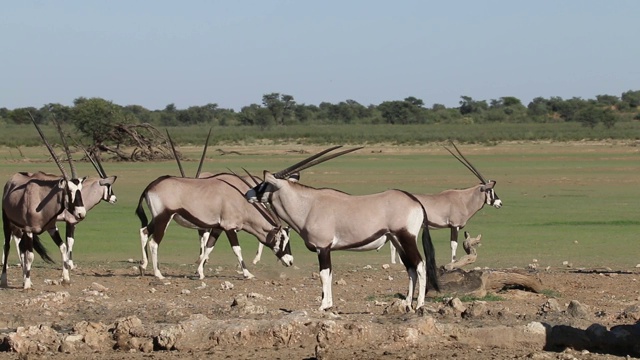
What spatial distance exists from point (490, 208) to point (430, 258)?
13.6m

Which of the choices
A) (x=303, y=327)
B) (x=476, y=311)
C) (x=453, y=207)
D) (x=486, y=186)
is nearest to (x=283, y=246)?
(x=453, y=207)

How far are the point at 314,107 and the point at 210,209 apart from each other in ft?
361

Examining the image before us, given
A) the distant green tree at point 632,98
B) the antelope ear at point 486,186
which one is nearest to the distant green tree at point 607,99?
the distant green tree at point 632,98

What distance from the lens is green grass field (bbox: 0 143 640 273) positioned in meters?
17.4

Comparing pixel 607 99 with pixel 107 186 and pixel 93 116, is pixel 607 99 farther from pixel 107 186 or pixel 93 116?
pixel 107 186

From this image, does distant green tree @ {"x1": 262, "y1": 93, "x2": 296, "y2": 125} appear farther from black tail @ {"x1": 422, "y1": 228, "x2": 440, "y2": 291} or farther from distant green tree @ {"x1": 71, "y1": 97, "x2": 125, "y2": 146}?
black tail @ {"x1": 422, "y1": 228, "x2": 440, "y2": 291}

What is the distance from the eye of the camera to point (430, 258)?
37.6ft

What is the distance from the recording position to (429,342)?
8.83 metres

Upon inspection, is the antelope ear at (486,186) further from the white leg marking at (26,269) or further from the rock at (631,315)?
the rock at (631,315)

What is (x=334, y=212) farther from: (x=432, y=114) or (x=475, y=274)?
(x=432, y=114)

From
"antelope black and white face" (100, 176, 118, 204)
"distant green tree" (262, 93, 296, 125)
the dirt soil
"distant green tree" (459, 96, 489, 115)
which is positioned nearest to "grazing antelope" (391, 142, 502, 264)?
the dirt soil

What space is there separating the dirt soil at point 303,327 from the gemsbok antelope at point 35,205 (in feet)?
4.09

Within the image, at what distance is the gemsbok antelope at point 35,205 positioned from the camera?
1317 centimetres

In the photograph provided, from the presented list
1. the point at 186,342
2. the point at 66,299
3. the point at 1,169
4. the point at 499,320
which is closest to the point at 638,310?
the point at 499,320
